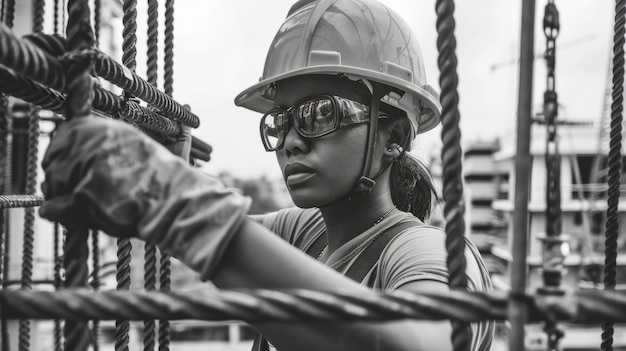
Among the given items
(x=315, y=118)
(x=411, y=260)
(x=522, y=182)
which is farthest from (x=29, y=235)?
(x=522, y=182)

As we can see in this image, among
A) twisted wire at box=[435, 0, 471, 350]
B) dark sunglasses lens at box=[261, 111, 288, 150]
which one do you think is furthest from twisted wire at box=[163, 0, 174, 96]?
twisted wire at box=[435, 0, 471, 350]

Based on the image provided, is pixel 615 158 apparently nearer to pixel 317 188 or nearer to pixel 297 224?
pixel 317 188

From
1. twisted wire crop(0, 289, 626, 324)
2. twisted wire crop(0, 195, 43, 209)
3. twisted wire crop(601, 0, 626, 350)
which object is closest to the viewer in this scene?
twisted wire crop(0, 289, 626, 324)

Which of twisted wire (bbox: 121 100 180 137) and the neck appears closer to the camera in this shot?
twisted wire (bbox: 121 100 180 137)

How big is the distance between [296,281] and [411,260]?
640 mm

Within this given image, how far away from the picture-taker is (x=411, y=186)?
2.68 m

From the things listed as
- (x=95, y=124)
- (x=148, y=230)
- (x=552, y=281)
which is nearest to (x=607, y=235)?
(x=552, y=281)

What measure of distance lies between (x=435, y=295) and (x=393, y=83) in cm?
175

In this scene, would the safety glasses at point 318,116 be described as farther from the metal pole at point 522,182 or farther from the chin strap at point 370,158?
the metal pole at point 522,182

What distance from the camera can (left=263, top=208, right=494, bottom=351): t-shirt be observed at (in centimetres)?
159

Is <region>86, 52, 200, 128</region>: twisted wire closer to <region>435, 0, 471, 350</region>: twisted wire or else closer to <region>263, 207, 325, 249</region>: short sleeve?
<region>435, 0, 471, 350</region>: twisted wire

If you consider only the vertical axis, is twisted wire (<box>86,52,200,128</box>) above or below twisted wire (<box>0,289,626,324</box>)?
above

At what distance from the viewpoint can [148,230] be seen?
106 centimetres

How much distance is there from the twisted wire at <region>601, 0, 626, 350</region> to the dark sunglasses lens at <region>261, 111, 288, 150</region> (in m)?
1.29
